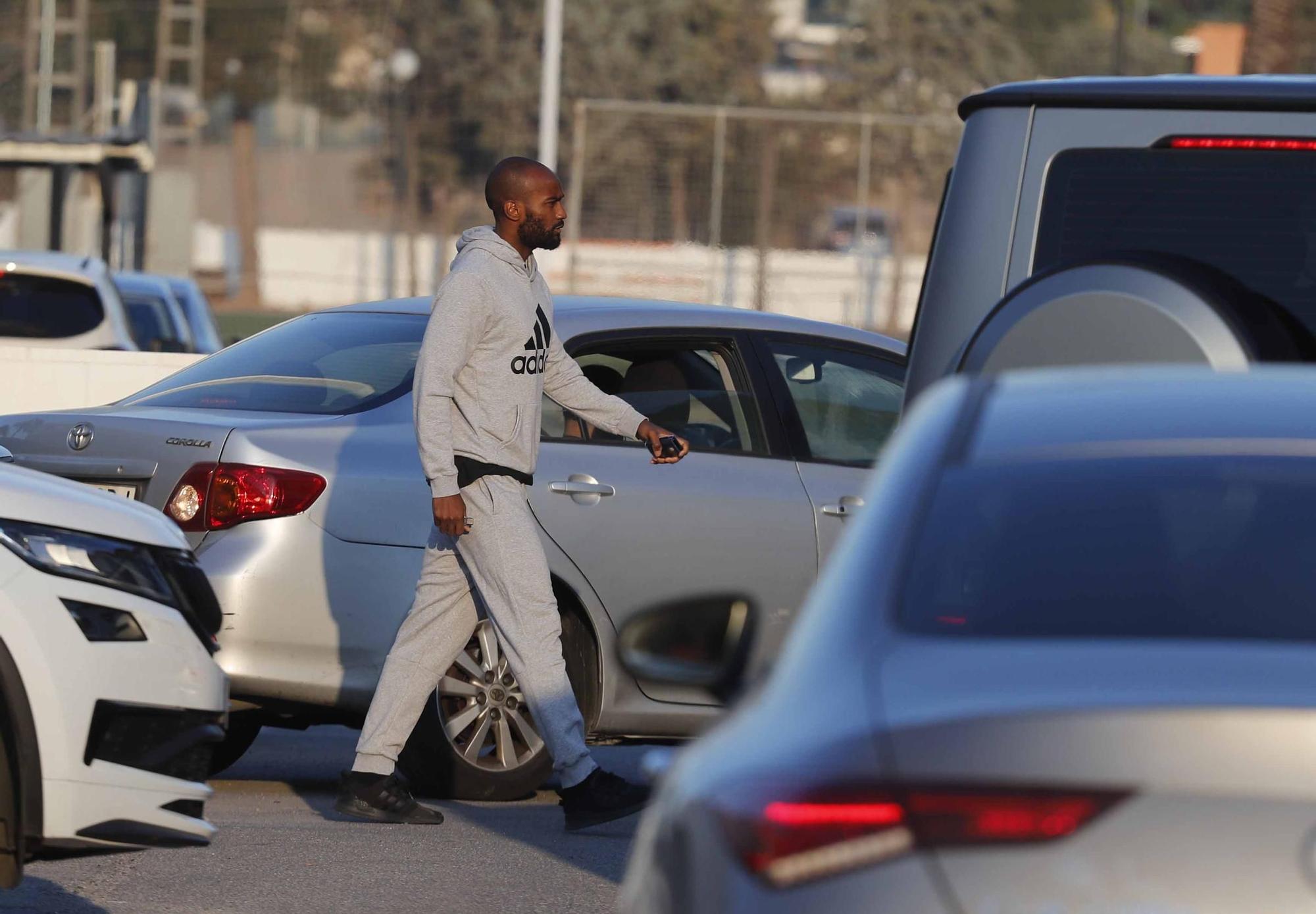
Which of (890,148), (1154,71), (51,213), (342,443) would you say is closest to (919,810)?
(342,443)

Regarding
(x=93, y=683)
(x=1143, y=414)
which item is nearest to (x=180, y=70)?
(x=93, y=683)

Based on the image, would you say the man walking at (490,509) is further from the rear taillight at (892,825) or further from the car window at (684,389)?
the rear taillight at (892,825)

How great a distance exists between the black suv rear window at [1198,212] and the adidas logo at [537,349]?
2.06 meters

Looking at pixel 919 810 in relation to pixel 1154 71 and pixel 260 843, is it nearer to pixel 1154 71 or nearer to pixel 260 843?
pixel 260 843

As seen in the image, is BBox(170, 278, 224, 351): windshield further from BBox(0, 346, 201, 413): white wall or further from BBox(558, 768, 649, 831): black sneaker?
BBox(558, 768, 649, 831): black sneaker

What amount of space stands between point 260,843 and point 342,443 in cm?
120

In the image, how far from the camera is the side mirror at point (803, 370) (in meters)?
7.65

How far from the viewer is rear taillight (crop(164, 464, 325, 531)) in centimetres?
675

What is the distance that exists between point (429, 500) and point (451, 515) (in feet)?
2.33

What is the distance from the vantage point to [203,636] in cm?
486

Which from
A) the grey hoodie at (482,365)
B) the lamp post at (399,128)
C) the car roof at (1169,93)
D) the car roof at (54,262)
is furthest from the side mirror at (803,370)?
the lamp post at (399,128)

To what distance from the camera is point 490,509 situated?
6375 millimetres

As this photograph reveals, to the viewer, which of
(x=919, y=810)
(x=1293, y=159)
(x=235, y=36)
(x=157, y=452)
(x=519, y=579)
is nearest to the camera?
(x=919, y=810)

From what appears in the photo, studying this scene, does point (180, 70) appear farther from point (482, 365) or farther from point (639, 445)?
point (482, 365)
